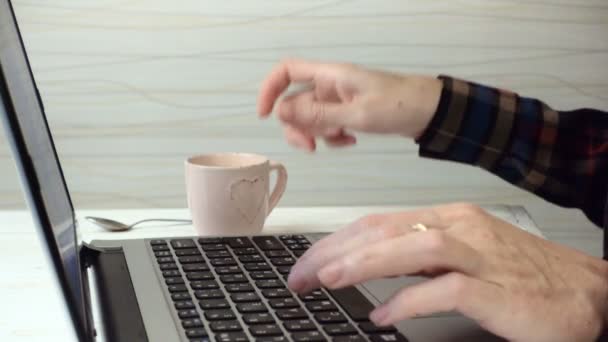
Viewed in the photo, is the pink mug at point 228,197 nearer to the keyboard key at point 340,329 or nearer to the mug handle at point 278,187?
the mug handle at point 278,187

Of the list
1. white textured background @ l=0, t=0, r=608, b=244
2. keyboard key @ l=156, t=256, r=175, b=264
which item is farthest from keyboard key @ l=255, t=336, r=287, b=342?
white textured background @ l=0, t=0, r=608, b=244

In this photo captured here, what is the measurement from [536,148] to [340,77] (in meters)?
0.28

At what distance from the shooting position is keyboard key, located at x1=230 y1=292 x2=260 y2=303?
553mm

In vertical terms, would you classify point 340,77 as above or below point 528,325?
above

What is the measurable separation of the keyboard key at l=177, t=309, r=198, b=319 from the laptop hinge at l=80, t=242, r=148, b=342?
0.03 metres

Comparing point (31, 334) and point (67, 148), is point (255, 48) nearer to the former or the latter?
point (67, 148)

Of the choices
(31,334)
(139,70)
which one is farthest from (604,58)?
(31,334)

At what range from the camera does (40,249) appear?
81 centimetres

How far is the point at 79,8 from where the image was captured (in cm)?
141

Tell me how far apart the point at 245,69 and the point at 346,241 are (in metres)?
0.98

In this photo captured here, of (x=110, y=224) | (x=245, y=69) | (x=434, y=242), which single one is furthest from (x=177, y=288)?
(x=245, y=69)

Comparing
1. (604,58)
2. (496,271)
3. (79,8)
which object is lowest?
(604,58)

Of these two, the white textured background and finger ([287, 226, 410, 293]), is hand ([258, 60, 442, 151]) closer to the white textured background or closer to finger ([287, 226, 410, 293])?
finger ([287, 226, 410, 293])

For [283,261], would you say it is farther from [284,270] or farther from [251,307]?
[251,307]
